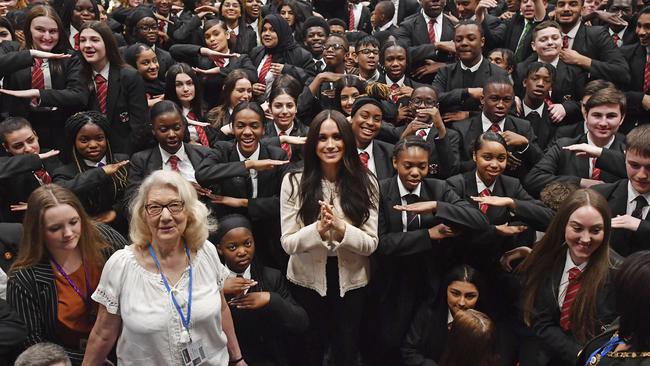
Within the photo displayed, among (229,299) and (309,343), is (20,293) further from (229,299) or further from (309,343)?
(309,343)

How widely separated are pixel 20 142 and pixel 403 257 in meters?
2.43

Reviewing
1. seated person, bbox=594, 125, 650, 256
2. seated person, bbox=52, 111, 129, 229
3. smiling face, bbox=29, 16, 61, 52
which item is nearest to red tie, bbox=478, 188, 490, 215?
seated person, bbox=594, 125, 650, 256

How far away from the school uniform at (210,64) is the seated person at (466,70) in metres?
1.56

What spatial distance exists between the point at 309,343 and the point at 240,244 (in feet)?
2.61

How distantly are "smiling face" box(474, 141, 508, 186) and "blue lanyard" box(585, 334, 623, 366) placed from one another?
6.76ft

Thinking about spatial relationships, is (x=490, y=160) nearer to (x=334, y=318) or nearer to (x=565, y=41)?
(x=334, y=318)

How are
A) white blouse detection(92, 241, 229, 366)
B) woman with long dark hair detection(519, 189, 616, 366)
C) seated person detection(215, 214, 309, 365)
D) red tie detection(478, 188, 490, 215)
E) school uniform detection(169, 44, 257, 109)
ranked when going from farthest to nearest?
school uniform detection(169, 44, 257, 109), red tie detection(478, 188, 490, 215), seated person detection(215, 214, 309, 365), woman with long dark hair detection(519, 189, 616, 366), white blouse detection(92, 241, 229, 366)

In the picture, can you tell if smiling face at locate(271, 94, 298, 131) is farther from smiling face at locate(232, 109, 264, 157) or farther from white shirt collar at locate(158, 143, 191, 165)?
white shirt collar at locate(158, 143, 191, 165)

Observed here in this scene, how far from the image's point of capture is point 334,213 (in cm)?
445

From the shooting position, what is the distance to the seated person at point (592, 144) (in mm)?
5176

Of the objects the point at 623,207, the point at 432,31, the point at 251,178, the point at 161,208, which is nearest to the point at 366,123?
the point at 251,178

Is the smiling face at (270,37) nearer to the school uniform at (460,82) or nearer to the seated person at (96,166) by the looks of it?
the school uniform at (460,82)

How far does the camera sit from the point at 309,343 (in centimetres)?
494

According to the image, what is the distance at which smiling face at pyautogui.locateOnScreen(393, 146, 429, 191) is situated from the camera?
15.6 feet
